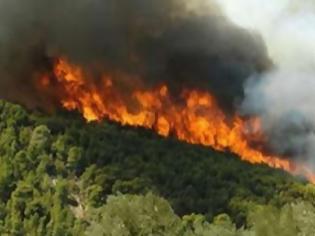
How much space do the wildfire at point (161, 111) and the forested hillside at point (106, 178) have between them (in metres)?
3.02

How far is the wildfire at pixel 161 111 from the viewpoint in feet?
277

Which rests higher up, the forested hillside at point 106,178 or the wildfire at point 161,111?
the wildfire at point 161,111

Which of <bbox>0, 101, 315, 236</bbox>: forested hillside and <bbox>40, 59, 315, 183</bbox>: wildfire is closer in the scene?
<bbox>0, 101, 315, 236</bbox>: forested hillside

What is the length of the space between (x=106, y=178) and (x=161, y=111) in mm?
15961

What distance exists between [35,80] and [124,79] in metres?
6.88

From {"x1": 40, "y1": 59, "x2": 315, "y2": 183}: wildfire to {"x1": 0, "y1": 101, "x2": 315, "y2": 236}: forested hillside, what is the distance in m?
3.02

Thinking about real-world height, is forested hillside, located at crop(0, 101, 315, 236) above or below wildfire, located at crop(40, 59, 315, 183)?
below

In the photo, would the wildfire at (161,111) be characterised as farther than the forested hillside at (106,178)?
Yes

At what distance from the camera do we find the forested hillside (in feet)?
225

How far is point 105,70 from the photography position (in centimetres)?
8881

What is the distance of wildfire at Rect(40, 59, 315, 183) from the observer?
84312 mm

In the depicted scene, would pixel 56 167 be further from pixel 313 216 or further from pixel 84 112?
pixel 313 216

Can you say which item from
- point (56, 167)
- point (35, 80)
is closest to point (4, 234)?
point (56, 167)

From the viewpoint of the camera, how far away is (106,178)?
72188mm
